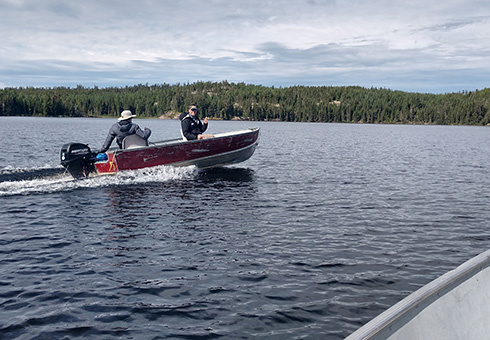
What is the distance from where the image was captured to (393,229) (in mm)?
10781

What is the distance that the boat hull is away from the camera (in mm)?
16656

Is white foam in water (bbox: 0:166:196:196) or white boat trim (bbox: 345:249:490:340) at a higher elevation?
white boat trim (bbox: 345:249:490:340)

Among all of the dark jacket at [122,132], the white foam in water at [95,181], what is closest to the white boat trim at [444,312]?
the white foam in water at [95,181]

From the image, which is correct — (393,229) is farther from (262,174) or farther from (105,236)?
(262,174)

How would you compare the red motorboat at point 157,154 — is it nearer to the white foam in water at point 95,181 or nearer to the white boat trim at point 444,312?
the white foam in water at point 95,181

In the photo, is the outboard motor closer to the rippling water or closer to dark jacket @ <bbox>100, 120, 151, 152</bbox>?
the rippling water

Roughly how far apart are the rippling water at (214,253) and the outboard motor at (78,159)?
476mm

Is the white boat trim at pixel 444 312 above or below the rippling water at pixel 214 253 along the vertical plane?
above

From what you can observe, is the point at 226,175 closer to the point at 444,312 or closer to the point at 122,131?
the point at 122,131

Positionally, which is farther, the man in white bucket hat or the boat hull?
the boat hull

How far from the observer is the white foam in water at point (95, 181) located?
14.9 meters

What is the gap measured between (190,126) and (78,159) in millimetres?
5130

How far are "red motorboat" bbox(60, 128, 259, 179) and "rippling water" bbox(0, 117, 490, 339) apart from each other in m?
0.56

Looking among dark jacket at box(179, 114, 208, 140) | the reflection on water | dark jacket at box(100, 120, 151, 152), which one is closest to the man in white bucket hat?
dark jacket at box(100, 120, 151, 152)
